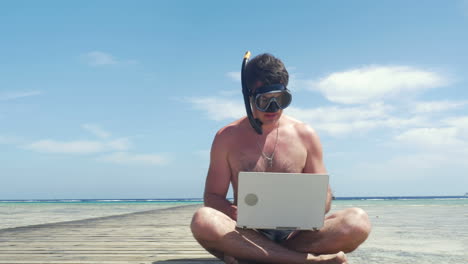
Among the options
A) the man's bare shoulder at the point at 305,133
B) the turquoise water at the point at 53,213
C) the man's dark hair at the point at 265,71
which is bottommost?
the turquoise water at the point at 53,213

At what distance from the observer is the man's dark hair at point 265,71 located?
110 inches

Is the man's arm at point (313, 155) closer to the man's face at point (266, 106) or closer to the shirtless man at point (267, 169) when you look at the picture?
the shirtless man at point (267, 169)

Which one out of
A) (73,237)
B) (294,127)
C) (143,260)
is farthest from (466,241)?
(73,237)

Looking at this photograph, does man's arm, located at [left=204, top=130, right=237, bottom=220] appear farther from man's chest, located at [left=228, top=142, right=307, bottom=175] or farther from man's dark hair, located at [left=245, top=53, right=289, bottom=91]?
man's dark hair, located at [left=245, top=53, right=289, bottom=91]

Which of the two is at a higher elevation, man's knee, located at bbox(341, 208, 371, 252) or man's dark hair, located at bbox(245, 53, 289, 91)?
man's dark hair, located at bbox(245, 53, 289, 91)

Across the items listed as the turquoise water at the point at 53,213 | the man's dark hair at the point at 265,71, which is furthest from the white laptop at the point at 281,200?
the turquoise water at the point at 53,213

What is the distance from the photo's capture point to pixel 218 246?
2.66 meters

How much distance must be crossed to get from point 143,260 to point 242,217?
1113 millimetres

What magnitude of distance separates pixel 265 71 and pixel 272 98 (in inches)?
6.9

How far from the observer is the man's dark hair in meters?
2.79

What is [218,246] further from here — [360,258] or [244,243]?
[360,258]

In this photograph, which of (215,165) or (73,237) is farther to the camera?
(73,237)

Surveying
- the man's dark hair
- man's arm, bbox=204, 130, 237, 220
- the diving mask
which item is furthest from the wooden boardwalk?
the man's dark hair

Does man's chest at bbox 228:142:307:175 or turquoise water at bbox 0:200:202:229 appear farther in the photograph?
turquoise water at bbox 0:200:202:229
